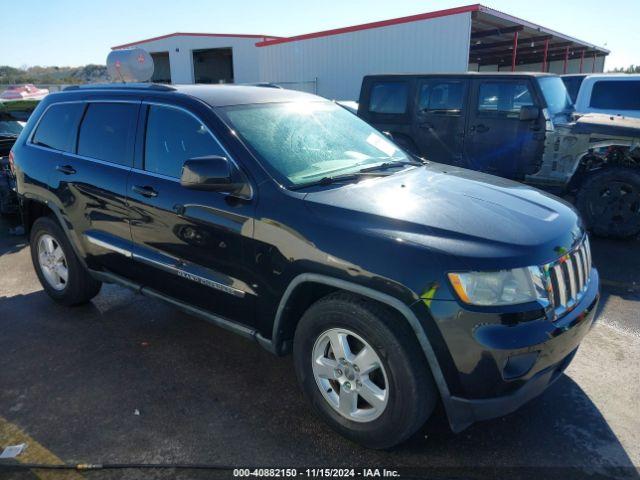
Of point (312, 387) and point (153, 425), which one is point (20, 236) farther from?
point (312, 387)

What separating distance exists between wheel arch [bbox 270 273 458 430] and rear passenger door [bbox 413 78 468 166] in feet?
17.7

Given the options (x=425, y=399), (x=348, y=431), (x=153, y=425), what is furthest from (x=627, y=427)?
(x=153, y=425)

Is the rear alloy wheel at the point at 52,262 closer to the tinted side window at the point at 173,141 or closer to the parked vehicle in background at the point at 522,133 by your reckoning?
the tinted side window at the point at 173,141

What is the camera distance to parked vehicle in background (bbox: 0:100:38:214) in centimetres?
715

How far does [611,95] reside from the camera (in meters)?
8.81

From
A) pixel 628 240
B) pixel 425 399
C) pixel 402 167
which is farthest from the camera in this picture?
pixel 628 240

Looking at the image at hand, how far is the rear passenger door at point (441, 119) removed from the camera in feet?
24.2

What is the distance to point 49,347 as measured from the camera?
3824 millimetres

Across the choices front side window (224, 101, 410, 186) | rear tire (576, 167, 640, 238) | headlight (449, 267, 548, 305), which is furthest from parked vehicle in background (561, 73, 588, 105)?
headlight (449, 267, 548, 305)

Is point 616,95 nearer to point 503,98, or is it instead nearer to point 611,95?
point 611,95

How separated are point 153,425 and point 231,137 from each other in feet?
5.59

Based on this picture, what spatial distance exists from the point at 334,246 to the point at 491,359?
875 mm

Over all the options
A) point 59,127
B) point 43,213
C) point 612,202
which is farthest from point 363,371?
point 612,202

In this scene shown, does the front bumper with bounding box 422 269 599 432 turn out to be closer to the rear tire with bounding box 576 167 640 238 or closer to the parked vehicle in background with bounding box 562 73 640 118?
the rear tire with bounding box 576 167 640 238
